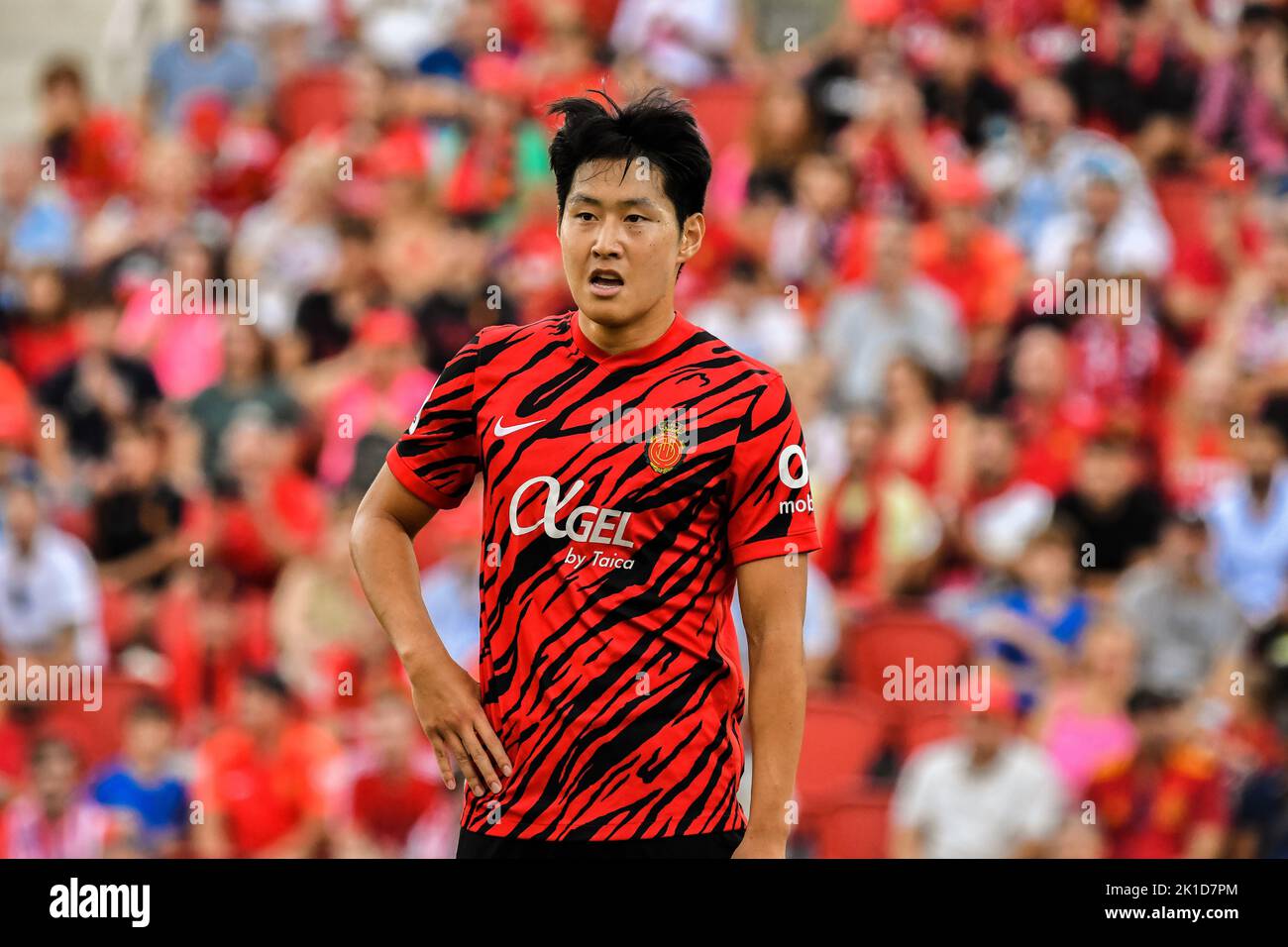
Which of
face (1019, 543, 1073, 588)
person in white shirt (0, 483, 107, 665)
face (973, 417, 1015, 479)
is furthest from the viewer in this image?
face (973, 417, 1015, 479)

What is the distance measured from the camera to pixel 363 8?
11656 mm

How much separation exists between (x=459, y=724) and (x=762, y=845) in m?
0.57

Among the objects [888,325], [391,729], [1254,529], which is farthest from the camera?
[888,325]

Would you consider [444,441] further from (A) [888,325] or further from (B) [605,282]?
(A) [888,325]

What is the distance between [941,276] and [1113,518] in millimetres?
1766

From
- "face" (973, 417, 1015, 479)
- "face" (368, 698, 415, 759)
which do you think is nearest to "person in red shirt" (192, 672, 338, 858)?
"face" (368, 698, 415, 759)

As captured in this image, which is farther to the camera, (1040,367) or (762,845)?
(1040,367)

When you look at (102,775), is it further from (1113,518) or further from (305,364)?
(1113,518)

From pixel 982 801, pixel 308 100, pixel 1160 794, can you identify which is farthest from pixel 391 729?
pixel 308 100

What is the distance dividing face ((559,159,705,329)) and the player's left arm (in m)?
0.51

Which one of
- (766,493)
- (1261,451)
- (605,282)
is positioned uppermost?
(605,282)

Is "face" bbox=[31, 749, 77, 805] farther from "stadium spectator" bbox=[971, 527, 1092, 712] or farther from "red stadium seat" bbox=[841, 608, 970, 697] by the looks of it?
"stadium spectator" bbox=[971, 527, 1092, 712]

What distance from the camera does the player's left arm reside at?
3.39 meters

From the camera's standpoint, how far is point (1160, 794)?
7.20 m
